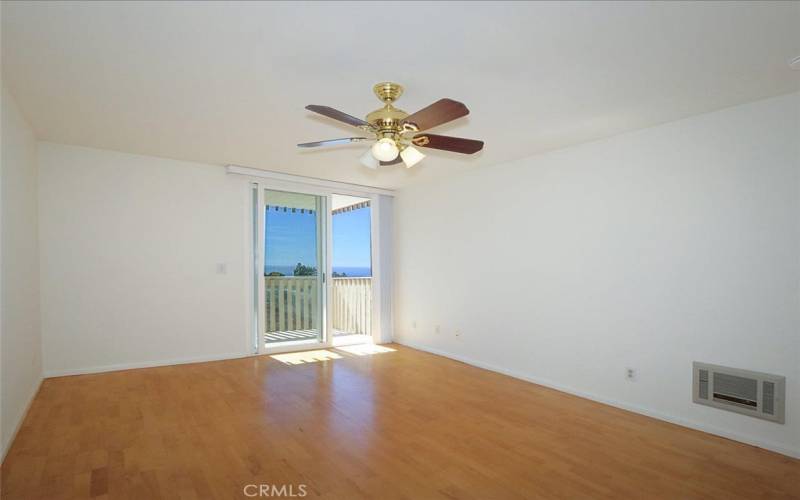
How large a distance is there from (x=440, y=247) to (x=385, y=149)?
323cm

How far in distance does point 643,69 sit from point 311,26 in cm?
199

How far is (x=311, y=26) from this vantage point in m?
Answer: 2.07

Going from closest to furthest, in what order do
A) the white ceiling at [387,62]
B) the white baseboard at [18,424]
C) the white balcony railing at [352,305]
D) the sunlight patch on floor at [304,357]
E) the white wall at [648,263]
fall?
the white ceiling at [387,62] → the white baseboard at [18,424] → the white wall at [648,263] → the sunlight patch on floor at [304,357] → the white balcony railing at [352,305]

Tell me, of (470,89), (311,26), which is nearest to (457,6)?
(311,26)

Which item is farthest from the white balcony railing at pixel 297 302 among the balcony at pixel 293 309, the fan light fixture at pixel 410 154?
the fan light fixture at pixel 410 154

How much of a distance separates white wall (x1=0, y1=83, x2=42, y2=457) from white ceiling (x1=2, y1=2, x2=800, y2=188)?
304 mm

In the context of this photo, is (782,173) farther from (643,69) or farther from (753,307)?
(643,69)

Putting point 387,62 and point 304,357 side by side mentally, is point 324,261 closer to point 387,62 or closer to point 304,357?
point 304,357

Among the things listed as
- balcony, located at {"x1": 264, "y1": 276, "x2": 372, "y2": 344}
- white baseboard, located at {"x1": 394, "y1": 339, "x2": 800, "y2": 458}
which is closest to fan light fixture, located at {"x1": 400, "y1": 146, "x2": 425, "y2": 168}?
white baseboard, located at {"x1": 394, "y1": 339, "x2": 800, "y2": 458}

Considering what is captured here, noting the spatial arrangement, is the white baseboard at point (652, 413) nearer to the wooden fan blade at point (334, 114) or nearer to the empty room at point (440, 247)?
the empty room at point (440, 247)

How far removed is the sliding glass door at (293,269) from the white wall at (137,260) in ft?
1.13

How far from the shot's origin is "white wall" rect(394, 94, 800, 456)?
2.85 metres

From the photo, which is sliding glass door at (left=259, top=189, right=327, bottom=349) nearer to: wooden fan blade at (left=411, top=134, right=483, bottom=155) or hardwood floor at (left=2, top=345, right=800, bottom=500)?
hardwood floor at (left=2, top=345, right=800, bottom=500)

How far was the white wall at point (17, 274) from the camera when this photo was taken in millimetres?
2742
